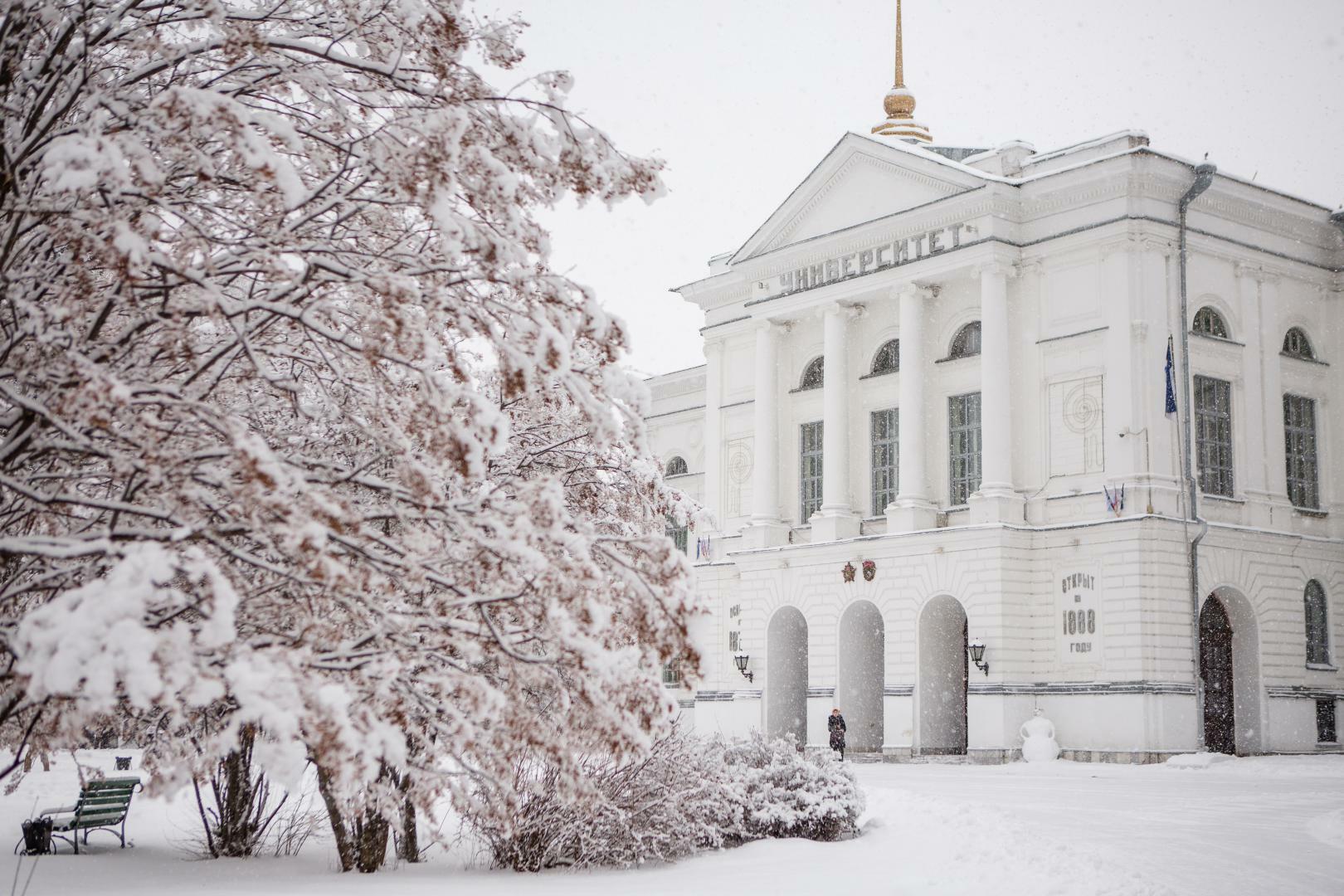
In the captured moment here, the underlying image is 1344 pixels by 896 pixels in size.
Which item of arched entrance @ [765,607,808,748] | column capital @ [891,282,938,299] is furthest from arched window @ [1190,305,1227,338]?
arched entrance @ [765,607,808,748]

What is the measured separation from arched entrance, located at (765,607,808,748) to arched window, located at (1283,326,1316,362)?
50.5 feet

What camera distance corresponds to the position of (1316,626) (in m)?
35.8

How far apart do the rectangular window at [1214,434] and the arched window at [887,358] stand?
8587 millimetres

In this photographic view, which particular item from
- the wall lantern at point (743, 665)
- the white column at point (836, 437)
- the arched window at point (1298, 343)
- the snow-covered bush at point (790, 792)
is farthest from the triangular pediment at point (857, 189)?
the snow-covered bush at point (790, 792)

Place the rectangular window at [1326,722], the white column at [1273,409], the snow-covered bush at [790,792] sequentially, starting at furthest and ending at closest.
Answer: the white column at [1273,409], the rectangular window at [1326,722], the snow-covered bush at [790,792]

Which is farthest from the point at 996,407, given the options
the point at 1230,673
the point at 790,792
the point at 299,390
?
the point at 299,390

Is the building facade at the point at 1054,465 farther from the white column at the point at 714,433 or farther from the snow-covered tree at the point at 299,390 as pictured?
the snow-covered tree at the point at 299,390

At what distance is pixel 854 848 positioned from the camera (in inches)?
531

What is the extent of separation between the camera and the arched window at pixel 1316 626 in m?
35.7

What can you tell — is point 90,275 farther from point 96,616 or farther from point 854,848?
point 854,848

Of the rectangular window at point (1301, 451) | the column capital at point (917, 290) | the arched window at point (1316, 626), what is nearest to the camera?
the arched window at point (1316, 626)

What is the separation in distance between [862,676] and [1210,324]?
13506 millimetres

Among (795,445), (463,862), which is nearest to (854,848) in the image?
(463,862)

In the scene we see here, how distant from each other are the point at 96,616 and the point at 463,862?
311 inches
